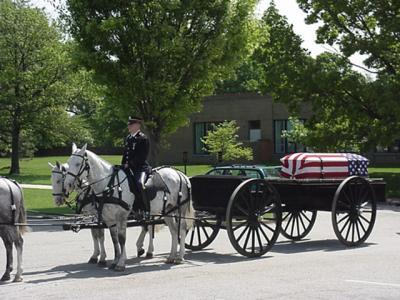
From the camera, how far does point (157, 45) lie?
2222 centimetres

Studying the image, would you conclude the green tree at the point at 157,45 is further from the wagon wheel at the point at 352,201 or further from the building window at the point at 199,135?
the building window at the point at 199,135

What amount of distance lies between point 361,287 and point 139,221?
13.5 ft

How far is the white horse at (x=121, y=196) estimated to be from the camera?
11367 millimetres

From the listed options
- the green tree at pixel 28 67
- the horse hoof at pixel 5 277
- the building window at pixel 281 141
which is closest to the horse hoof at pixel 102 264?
the horse hoof at pixel 5 277

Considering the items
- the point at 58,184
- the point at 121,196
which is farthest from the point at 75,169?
the point at 121,196

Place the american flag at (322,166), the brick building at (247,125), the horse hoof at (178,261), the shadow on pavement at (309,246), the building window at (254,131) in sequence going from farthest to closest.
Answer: the building window at (254,131)
the brick building at (247,125)
the american flag at (322,166)
the shadow on pavement at (309,246)
the horse hoof at (178,261)

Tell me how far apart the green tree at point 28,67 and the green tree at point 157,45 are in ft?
71.9

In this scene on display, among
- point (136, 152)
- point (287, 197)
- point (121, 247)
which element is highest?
point (136, 152)

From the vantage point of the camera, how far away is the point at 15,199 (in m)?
10.8

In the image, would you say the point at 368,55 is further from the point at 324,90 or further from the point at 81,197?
the point at 81,197

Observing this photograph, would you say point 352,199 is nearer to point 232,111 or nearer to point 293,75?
point 293,75

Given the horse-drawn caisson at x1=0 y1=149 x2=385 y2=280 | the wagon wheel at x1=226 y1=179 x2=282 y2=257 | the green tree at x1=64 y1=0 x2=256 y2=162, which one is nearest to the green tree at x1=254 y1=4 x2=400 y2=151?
the green tree at x1=64 y1=0 x2=256 y2=162

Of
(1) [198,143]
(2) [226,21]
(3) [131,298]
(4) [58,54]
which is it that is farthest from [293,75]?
(1) [198,143]

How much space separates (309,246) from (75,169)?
5745 millimetres
